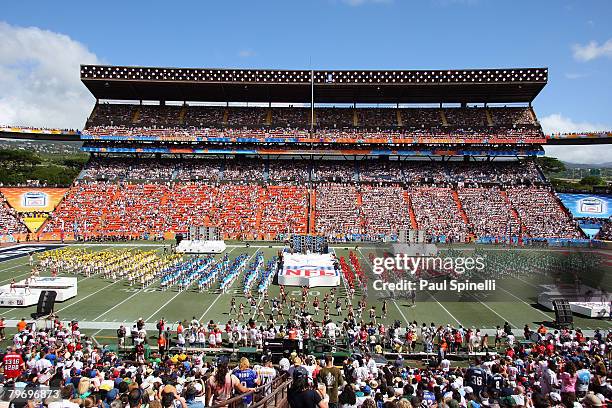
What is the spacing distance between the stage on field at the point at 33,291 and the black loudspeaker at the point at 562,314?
21.6 metres

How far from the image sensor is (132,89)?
5753cm

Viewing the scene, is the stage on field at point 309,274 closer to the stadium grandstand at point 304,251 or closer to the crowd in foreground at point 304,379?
the stadium grandstand at point 304,251

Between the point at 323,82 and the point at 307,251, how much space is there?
29782mm

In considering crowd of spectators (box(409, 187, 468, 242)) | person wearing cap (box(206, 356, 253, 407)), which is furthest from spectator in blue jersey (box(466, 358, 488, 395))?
crowd of spectators (box(409, 187, 468, 242))

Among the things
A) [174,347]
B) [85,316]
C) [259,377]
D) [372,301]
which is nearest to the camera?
[259,377]

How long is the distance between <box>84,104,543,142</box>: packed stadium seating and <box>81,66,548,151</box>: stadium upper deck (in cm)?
12

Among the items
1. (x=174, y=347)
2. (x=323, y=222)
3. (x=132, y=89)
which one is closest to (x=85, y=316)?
(x=174, y=347)

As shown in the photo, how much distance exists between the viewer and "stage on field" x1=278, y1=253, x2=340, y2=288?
2576 centimetres

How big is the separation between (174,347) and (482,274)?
16005 millimetres

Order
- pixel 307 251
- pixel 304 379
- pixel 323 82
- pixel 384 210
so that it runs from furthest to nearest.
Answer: pixel 323 82 → pixel 384 210 → pixel 307 251 → pixel 304 379

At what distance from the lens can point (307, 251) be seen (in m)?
31.4

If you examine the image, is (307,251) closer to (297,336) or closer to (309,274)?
(309,274)

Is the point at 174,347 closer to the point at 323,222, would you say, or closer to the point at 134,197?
the point at 323,222

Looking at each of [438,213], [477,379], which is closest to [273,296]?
[477,379]
